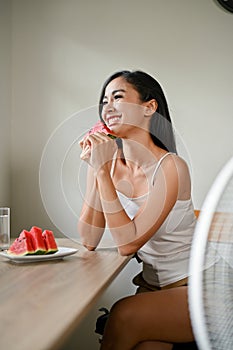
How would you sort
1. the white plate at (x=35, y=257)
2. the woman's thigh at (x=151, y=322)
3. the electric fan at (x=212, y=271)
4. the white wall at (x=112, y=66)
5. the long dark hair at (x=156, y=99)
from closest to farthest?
the electric fan at (x=212, y=271) → the woman's thigh at (x=151, y=322) → the white plate at (x=35, y=257) → the long dark hair at (x=156, y=99) → the white wall at (x=112, y=66)

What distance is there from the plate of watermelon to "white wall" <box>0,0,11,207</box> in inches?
53.4

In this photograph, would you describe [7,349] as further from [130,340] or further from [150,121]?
[150,121]

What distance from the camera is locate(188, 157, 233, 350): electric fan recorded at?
1.52 feet

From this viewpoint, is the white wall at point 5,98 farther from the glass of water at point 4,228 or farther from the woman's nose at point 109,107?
the woman's nose at point 109,107

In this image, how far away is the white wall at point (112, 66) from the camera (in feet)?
9.44

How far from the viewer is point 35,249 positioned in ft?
5.14

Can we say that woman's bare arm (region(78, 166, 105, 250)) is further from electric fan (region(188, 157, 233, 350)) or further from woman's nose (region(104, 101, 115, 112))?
electric fan (region(188, 157, 233, 350))

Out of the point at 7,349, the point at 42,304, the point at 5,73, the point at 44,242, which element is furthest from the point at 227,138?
the point at 7,349

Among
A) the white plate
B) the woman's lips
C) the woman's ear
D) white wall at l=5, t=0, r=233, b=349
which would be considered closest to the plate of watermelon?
the white plate

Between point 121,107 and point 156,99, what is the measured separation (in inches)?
6.2

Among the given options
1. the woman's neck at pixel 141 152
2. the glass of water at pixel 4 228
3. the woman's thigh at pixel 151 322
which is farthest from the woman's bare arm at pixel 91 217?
the woman's thigh at pixel 151 322

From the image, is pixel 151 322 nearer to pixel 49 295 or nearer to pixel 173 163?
pixel 49 295

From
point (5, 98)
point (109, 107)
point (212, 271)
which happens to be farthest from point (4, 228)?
A: point (212, 271)

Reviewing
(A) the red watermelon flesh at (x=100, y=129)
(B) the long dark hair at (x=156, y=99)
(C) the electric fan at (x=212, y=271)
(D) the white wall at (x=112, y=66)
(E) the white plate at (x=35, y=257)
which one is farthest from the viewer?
(D) the white wall at (x=112, y=66)
